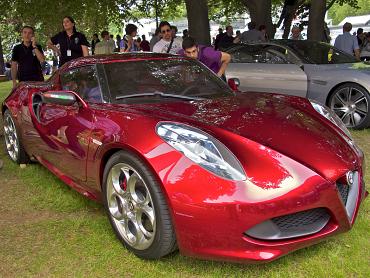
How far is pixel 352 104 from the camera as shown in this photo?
21.4 ft

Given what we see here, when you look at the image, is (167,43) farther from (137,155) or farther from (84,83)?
(137,155)

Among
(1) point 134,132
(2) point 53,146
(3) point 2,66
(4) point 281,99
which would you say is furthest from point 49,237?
(3) point 2,66

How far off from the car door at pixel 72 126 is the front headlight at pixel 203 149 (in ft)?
2.51

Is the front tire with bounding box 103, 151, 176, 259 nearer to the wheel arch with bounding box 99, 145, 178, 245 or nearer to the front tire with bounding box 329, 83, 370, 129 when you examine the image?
the wheel arch with bounding box 99, 145, 178, 245

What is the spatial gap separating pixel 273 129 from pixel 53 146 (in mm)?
1944

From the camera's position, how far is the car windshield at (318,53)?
287 inches

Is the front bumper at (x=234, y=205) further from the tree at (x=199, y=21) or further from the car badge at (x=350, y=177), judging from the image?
the tree at (x=199, y=21)

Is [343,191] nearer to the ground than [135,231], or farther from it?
farther from it

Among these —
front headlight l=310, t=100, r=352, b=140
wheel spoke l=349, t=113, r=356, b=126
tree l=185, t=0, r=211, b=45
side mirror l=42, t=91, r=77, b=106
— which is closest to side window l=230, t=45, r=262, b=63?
wheel spoke l=349, t=113, r=356, b=126

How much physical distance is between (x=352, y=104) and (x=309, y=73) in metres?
0.89

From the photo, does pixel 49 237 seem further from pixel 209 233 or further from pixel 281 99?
pixel 281 99

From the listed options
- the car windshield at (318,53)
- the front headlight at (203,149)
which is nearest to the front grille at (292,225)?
the front headlight at (203,149)

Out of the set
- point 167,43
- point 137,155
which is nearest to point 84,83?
point 137,155

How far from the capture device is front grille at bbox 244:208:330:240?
8.11 feet
